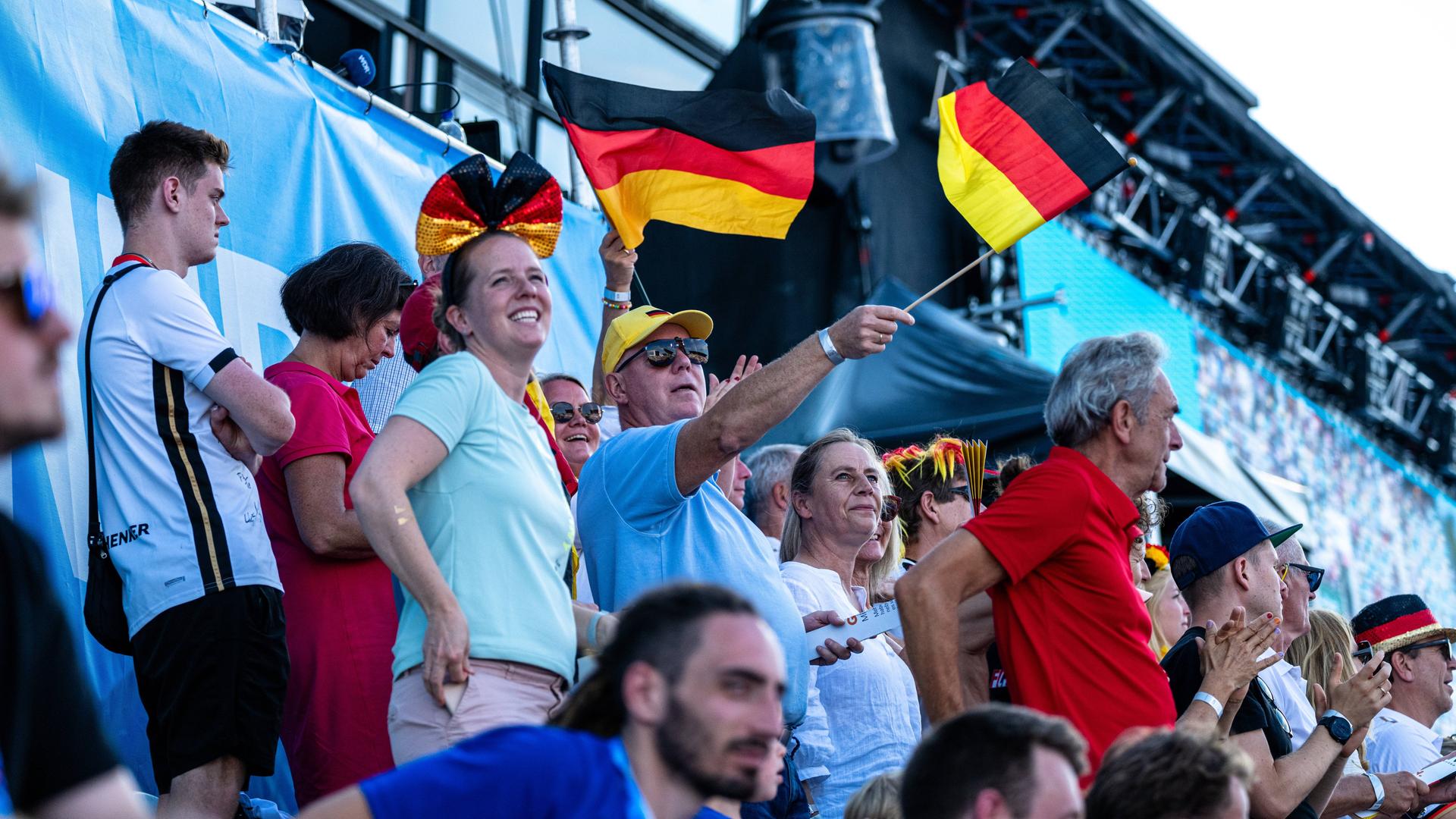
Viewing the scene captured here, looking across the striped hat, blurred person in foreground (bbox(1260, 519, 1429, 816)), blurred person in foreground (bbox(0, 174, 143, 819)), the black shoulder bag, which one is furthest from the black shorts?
the striped hat

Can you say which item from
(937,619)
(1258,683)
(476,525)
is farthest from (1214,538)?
(476,525)

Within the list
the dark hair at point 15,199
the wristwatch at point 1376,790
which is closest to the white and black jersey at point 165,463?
the dark hair at point 15,199

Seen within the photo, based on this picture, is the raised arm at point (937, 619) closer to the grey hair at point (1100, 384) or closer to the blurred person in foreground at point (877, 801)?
the blurred person in foreground at point (877, 801)

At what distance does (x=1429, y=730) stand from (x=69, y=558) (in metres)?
4.59

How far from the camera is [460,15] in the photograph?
8.16m

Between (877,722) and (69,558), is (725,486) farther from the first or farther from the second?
(69,558)

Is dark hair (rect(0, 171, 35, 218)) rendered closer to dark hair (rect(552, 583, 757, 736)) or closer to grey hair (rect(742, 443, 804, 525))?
dark hair (rect(552, 583, 757, 736))

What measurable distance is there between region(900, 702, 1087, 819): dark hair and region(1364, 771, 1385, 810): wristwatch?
2514mm

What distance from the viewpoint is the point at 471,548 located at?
9.38 feet

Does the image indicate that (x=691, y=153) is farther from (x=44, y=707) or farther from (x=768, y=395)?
(x=44, y=707)

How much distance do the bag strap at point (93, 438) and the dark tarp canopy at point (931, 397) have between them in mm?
4333

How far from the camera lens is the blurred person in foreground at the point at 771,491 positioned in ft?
17.0

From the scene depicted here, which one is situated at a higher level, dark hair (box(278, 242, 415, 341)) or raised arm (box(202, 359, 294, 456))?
dark hair (box(278, 242, 415, 341))

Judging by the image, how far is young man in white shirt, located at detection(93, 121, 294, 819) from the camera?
10.3ft
